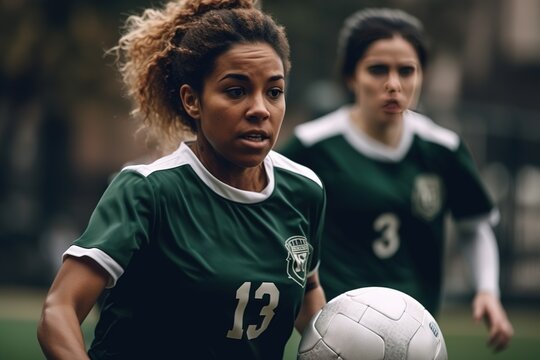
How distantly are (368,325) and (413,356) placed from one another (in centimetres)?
18

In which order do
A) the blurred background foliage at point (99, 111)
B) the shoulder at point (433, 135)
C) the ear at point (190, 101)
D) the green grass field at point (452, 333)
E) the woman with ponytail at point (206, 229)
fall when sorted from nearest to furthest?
the woman with ponytail at point (206, 229), the ear at point (190, 101), the shoulder at point (433, 135), the green grass field at point (452, 333), the blurred background foliage at point (99, 111)

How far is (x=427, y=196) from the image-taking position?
5867 millimetres

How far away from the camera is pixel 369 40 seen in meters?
5.86

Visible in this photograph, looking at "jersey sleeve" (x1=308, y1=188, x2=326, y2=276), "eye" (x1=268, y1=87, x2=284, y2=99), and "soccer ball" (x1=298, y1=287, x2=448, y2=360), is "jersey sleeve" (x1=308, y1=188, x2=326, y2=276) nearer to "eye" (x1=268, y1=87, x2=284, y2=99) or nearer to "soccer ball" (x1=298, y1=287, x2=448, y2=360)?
"soccer ball" (x1=298, y1=287, x2=448, y2=360)

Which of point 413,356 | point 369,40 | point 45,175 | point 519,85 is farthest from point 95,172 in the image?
→ point 413,356

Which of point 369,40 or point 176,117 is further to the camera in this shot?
point 369,40

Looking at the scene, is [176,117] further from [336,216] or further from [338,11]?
[338,11]

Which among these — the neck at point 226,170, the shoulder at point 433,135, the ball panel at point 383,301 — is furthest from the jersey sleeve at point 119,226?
the shoulder at point 433,135

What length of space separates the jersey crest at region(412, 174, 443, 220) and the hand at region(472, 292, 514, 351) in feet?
1.47

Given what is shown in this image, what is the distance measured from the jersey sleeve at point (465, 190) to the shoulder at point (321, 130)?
0.56m

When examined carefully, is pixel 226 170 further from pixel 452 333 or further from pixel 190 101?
pixel 452 333

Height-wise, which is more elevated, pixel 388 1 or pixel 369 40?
pixel 388 1

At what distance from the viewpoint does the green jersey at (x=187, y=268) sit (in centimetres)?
387

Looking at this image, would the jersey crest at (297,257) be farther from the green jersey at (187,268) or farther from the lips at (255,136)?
the lips at (255,136)
